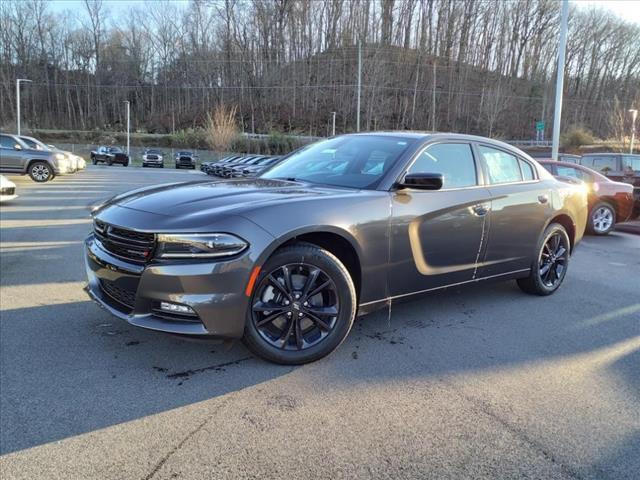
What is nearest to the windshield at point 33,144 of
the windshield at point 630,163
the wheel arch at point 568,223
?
the wheel arch at point 568,223

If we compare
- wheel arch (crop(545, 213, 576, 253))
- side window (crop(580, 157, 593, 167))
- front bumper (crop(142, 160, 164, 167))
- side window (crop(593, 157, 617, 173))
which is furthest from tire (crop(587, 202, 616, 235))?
front bumper (crop(142, 160, 164, 167))

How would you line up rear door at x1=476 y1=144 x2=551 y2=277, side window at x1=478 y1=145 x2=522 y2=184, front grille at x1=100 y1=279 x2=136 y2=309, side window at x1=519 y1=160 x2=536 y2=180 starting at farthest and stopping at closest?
side window at x1=519 y1=160 x2=536 y2=180
side window at x1=478 y1=145 x2=522 y2=184
rear door at x1=476 y1=144 x2=551 y2=277
front grille at x1=100 y1=279 x2=136 y2=309

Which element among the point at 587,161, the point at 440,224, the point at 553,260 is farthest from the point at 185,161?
the point at 440,224

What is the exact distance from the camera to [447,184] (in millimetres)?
4184

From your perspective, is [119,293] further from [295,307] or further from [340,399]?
[340,399]

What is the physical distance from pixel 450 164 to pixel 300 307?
1976 millimetres

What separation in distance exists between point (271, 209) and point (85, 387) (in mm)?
1570

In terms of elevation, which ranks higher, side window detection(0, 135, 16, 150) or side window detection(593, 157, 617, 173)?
side window detection(0, 135, 16, 150)

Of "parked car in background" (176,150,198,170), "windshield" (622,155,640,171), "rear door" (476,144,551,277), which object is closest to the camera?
"rear door" (476,144,551,277)

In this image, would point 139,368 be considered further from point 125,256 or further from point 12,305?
point 12,305

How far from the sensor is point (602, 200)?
407 inches

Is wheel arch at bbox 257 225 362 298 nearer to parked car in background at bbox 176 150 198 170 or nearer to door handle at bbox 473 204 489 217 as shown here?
door handle at bbox 473 204 489 217

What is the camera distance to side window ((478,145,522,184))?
4.64 meters

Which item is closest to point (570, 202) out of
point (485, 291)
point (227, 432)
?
point (485, 291)
